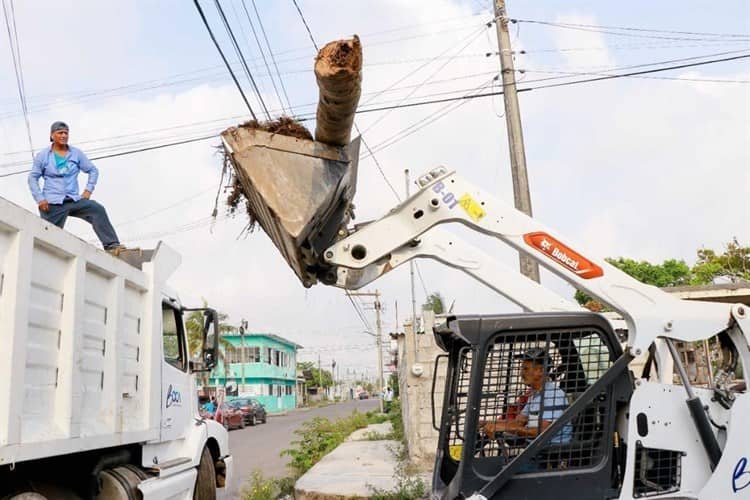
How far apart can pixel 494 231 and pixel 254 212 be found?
4.99 ft

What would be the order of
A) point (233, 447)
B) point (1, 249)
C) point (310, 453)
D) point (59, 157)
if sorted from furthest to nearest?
point (233, 447)
point (310, 453)
point (59, 157)
point (1, 249)

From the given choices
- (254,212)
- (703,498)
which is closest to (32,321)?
(254,212)

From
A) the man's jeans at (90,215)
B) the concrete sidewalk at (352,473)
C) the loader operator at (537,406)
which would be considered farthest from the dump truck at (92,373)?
the loader operator at (537,406)

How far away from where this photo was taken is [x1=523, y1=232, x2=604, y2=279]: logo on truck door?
455 centimetres

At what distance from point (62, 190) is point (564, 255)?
4545mm

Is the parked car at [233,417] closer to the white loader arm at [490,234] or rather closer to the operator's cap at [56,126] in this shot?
the operator's cap at [56,126]

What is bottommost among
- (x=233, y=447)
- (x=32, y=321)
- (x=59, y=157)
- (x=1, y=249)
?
(x=233, y=447)

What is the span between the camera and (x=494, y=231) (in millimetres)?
4617

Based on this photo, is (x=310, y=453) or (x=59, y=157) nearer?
(x=59, y=157)

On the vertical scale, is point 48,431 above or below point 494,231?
below

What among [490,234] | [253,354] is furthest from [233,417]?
[253,354]

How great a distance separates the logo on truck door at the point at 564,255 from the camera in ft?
14.9

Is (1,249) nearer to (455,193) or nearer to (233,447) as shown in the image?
(455,193)

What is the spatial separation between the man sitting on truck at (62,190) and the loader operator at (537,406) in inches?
157
